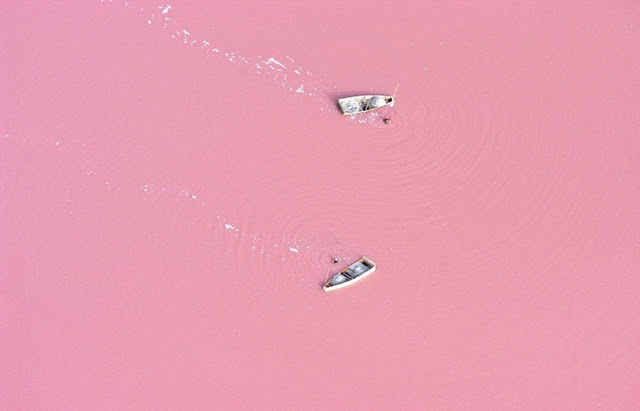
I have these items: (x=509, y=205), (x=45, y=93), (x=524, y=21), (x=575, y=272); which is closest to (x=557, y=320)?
(x=575, y=272)

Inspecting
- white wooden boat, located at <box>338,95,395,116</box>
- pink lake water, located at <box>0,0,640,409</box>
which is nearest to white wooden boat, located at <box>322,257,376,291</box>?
pink lake water, located at <box>0,0,640,409</box>

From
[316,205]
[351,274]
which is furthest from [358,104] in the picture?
[351,274]

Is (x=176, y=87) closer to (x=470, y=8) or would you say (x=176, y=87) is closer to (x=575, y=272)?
(x=470, y=8)

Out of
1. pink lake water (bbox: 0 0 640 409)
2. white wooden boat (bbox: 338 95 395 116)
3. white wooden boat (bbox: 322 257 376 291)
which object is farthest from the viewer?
white wooden boat (bbox: 338 95 395 116)

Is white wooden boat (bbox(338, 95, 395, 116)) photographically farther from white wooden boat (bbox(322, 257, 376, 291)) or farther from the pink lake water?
white wooden boat (bbox(322, 257, 376, 291))

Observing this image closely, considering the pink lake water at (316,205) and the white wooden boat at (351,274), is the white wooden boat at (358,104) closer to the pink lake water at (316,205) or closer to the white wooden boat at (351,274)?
the pink lake water at (316,205)

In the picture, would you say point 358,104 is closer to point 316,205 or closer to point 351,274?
point 316,205

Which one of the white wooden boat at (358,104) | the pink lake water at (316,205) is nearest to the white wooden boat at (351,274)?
the pink lake water at (316,205)
